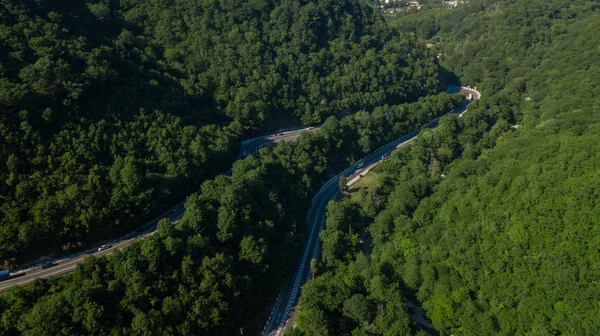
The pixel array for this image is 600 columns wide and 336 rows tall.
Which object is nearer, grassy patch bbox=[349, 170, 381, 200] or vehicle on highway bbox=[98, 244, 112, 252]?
vehicle on highway bbox=[98, 244, 112, 252]

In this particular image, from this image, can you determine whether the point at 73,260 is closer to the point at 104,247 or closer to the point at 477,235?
the point at 104,247

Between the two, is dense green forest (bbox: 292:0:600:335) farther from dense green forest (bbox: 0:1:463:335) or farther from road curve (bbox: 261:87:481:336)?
dense green forest (bbox: 0:1:463:335)

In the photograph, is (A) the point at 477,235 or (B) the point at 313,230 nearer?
(A) the point at 477,235

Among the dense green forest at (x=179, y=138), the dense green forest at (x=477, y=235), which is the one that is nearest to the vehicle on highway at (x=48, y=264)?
the dense green forest at (x=179, y=138)

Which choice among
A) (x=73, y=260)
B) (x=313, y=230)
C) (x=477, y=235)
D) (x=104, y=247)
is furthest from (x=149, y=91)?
(x=477, y=235)

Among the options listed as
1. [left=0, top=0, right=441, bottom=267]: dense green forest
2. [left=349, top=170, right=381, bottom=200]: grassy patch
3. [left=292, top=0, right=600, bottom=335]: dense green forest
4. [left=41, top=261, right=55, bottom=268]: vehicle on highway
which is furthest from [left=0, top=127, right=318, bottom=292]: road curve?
[left=349, top=170, right=381, bottom=200]: grassy patch

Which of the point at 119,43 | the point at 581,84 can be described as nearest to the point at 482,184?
the point at 581,84

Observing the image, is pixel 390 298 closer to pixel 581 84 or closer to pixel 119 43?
pixel 119 43
